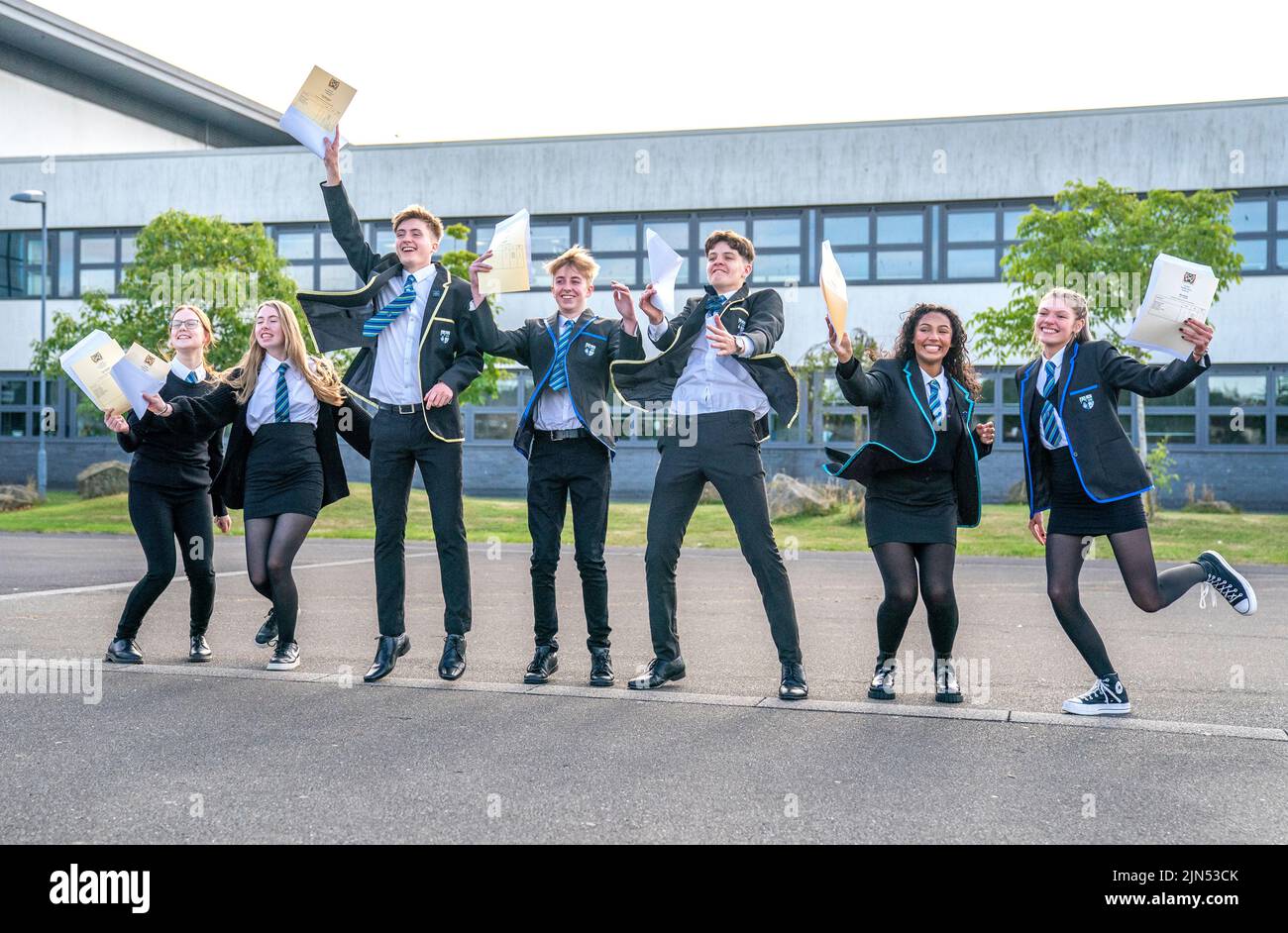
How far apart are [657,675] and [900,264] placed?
80.7 ft

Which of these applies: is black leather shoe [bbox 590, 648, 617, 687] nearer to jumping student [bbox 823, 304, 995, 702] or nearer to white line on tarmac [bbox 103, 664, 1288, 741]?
white line on tarmac [bbox 103, 664, 1288, 741]

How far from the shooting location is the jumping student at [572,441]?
6156 mm

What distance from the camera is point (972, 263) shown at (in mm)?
28781

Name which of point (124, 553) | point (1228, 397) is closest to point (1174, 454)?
point (1228, 397)

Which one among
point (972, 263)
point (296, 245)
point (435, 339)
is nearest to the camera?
point (435, 339)

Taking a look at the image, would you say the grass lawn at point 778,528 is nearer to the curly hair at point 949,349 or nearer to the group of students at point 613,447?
the curly hair at point 949,349

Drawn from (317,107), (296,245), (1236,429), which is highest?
(296,245)

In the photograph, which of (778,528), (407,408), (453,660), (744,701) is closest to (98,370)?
(407,408)

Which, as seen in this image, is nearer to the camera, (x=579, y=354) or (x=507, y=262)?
(x=507, y=262)

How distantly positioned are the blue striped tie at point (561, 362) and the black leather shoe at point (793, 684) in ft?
5.90

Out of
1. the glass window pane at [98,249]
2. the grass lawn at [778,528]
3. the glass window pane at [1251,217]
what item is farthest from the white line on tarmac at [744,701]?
the glass window pane at [98,249]

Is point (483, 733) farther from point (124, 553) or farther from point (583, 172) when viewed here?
point (583, 172)

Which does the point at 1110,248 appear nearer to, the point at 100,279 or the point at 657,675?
the point at 657,675
